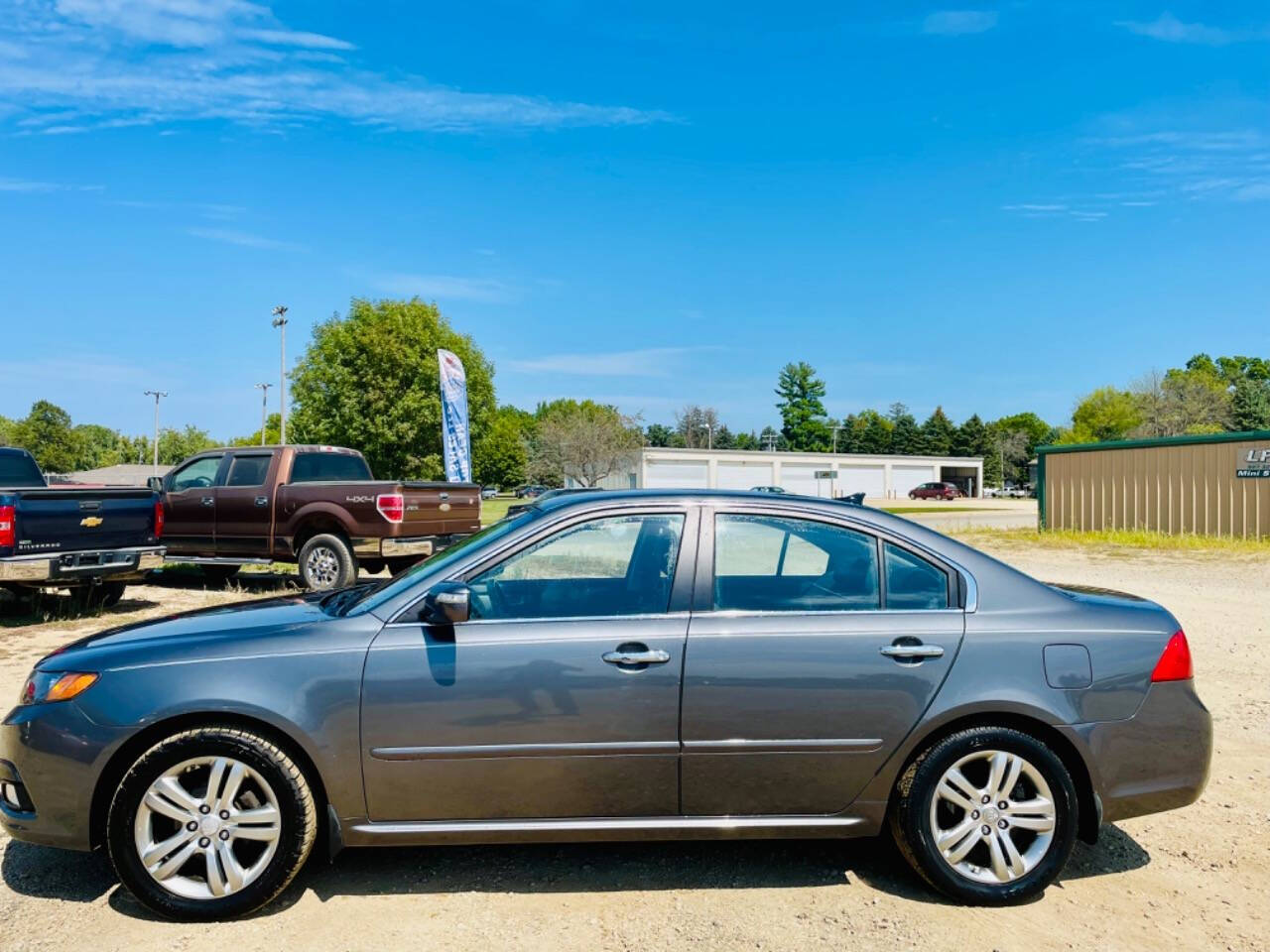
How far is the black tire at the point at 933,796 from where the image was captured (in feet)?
11.5

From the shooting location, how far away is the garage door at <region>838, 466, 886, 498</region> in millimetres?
77375

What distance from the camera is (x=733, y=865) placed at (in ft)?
12.7

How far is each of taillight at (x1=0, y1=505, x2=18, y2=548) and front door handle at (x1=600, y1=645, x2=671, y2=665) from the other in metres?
8.03

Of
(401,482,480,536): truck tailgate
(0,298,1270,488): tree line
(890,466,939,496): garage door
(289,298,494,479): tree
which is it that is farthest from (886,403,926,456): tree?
(401,482,480,536): truck tailgate

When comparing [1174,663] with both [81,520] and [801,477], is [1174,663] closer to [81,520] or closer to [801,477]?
[81,520]

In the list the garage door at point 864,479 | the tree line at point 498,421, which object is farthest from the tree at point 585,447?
the garage door at point 864,479

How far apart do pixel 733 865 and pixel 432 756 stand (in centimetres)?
143

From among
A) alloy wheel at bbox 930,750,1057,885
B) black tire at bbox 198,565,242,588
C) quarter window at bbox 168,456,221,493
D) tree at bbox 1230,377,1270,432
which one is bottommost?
black tire at bbox 198,565,242,588

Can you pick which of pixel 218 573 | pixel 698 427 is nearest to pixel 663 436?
pixel 698 427

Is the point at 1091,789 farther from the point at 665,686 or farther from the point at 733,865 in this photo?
the point at 665,686

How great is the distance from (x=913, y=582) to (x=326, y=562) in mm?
9695

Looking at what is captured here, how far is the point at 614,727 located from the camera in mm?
3406

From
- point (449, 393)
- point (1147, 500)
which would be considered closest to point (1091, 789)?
point (449, 393)

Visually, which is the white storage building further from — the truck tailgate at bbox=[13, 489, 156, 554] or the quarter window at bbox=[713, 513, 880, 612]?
the quarter window at bbox=[713, 513, 880, 612]
